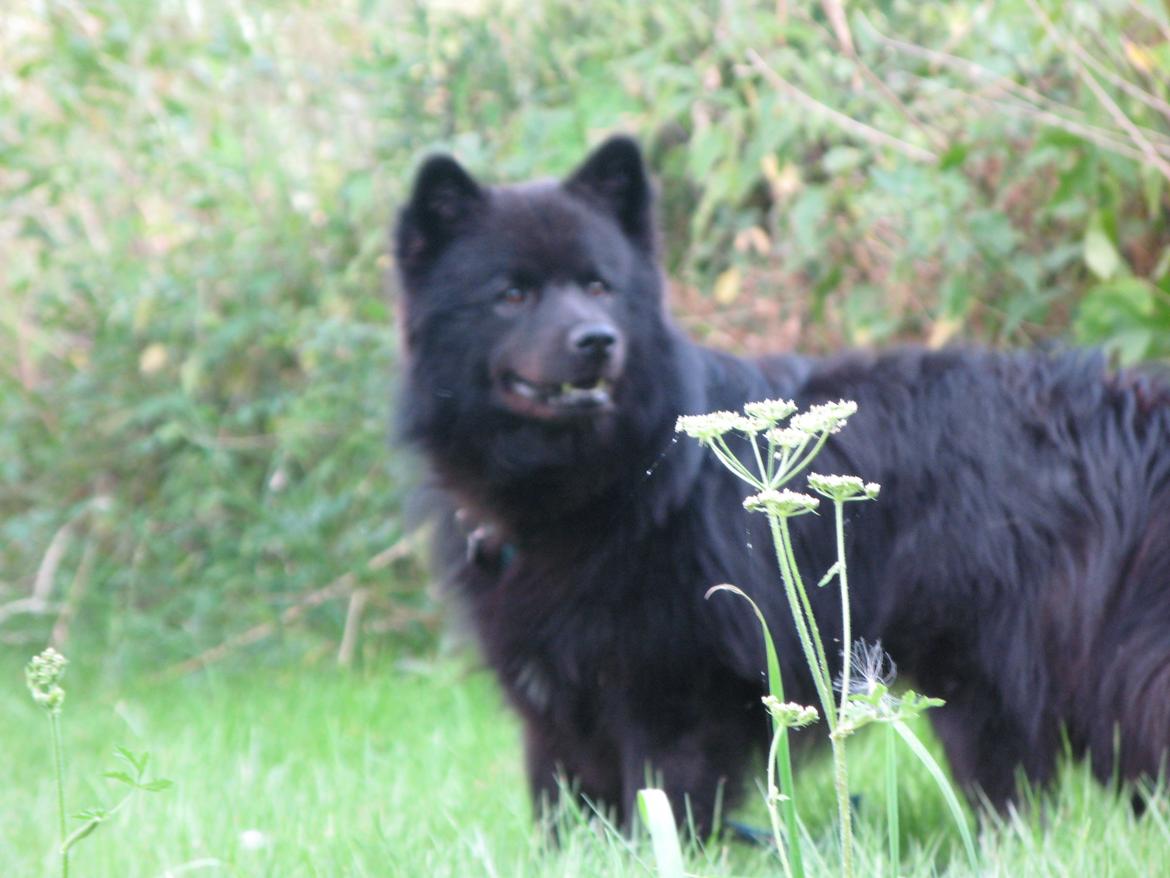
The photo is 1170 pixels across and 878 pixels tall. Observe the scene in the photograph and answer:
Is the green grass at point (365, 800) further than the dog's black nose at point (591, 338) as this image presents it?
No

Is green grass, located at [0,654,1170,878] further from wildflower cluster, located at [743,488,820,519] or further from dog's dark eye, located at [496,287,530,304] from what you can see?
dog's dark eye, located at [496,287,530,304]

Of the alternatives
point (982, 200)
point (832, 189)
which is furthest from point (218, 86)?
point (982, 200)

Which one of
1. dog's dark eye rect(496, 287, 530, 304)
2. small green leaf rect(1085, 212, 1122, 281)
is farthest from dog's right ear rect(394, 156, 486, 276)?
small green leaf rect(1085, 212, 1122, 281)

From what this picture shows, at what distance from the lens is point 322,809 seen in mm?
3199

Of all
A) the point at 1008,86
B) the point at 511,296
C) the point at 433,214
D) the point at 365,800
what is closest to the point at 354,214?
the point at 433,214

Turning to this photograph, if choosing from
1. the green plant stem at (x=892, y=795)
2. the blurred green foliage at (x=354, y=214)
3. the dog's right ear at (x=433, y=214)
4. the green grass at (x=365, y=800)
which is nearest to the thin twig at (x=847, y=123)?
the blurred green foliage at (x=354, y=214)

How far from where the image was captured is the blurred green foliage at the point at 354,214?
14.6 feet

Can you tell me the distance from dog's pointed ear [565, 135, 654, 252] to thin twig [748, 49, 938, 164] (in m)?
0.70

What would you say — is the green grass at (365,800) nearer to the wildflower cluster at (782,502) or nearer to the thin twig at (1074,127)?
the wildflower cluster at (782,502)

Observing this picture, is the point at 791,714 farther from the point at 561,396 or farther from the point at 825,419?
the point at 561,396

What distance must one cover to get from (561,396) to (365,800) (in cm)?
117

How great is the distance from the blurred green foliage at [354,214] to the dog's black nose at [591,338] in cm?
146

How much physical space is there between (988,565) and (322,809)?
1715mm

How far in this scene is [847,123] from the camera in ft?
13.9
